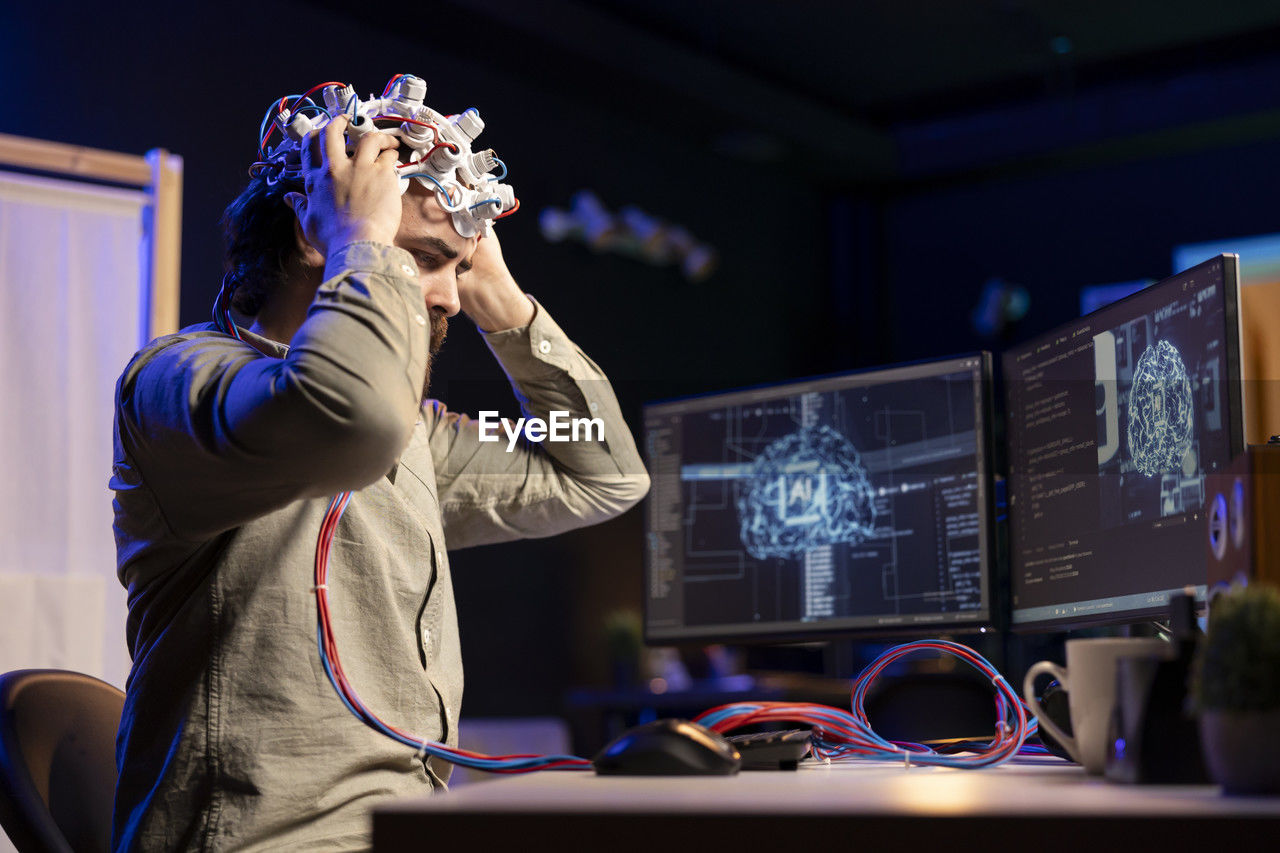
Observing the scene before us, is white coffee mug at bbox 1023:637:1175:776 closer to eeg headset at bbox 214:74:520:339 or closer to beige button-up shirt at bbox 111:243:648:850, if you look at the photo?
beige button-up shirt at bbox 111:243:648:850

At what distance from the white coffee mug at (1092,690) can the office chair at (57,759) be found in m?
1.04

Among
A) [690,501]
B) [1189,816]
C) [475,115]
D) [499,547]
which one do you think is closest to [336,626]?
[475,115]

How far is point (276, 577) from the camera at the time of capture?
129 cm

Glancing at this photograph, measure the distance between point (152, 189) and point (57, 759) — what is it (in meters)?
1.99

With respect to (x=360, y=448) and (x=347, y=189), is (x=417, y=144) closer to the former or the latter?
(x=347, y=189)

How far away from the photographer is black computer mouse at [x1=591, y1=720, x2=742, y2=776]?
0.91 m

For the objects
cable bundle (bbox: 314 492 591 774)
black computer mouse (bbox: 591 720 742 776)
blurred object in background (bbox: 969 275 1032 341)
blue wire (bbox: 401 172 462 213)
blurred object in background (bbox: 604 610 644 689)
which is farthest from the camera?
blurred object in background (bbox: 969 275 1032 341)

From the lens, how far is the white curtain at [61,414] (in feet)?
9.57

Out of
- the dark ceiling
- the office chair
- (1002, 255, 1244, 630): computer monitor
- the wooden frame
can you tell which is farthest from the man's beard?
the dark ceiling

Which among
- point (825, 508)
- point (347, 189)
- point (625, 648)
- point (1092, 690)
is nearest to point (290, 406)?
point (347, 189)

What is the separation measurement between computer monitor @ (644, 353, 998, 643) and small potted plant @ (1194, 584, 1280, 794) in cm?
86

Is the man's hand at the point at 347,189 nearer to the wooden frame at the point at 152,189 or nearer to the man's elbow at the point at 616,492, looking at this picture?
the man's elbow at the point at 616,492

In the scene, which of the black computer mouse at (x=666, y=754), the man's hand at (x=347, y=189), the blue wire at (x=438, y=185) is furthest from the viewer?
the blue wire at (x=438, y=185)

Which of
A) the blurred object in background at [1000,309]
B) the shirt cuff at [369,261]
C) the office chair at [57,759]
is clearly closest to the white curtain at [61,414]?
the office chair at [57,759]
